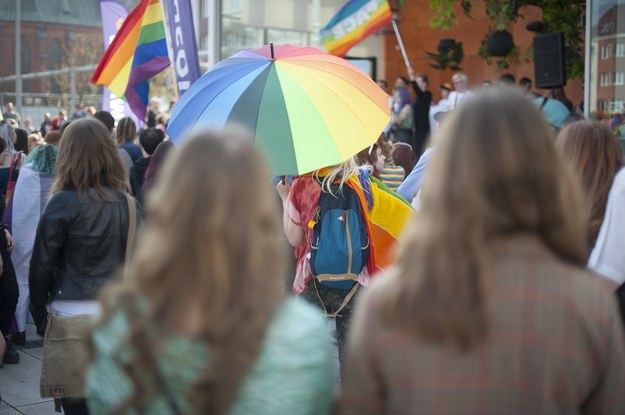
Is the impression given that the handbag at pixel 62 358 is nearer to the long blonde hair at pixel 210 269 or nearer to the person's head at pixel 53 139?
the long blonde hair at pixel 210 269

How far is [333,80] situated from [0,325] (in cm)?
363

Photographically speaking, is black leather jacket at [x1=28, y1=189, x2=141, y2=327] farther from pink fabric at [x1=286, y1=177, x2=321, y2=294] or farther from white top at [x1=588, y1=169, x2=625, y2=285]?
white top at [x1=588, y1=169, x2=625, y2=285]

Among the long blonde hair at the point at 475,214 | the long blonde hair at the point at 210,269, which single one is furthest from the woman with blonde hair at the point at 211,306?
the long blonde hair at the point at 475,214

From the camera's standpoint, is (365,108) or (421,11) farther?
(421,11)

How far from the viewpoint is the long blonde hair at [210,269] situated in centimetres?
192

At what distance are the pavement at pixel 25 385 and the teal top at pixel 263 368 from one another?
12.0 feet

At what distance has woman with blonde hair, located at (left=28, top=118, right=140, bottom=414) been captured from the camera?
13.8 feet

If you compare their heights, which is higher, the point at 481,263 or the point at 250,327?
the point at 481,263

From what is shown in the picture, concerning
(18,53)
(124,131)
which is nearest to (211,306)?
(124,131)

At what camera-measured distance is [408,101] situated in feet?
54.6

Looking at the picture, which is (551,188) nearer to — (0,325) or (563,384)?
(563,384)

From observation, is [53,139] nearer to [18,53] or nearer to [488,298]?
A: [488,298]

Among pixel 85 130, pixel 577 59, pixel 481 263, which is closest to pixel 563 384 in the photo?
pixel 481 263

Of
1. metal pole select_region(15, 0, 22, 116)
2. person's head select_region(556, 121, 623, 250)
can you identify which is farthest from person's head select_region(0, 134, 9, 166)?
metal pole select_region(15, 0, 22, 116)
